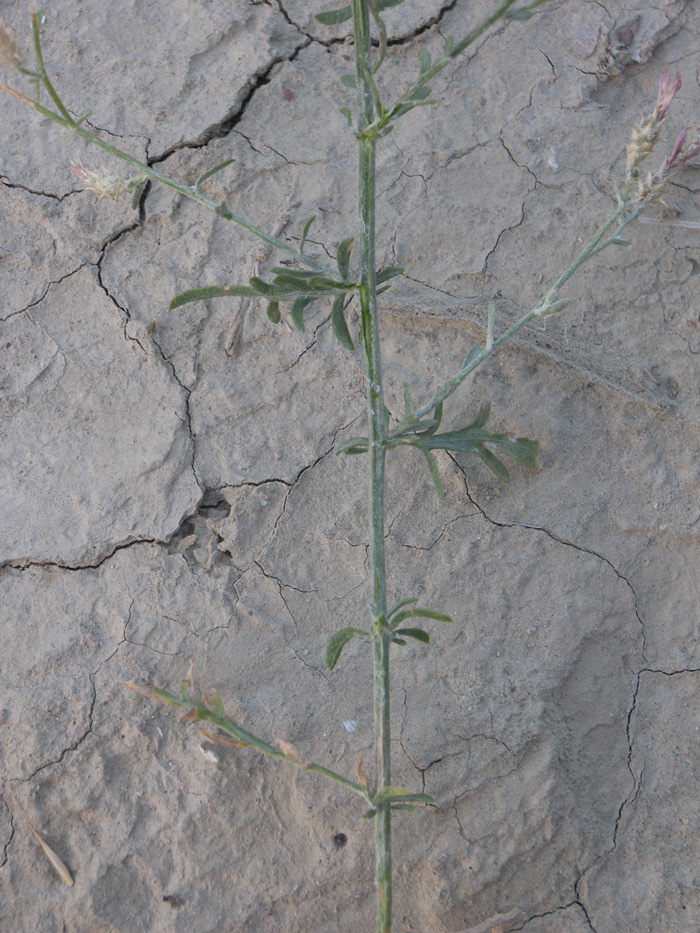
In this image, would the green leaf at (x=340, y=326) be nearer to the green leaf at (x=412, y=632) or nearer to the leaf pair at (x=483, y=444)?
the leaf pair at (x=483, y=444)

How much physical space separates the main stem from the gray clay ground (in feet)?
1.02

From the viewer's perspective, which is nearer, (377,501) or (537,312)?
(537,312)

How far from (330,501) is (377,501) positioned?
20.0 inches

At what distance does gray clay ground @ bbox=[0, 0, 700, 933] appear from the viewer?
2215 millimetres

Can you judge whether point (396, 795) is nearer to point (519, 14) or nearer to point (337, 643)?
point (337, 643)

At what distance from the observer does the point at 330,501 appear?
2.44m

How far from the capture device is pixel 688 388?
8.16ft

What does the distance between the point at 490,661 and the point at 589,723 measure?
1.11ft

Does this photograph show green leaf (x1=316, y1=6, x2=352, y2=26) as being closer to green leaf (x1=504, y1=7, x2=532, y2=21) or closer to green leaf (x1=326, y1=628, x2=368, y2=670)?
green leaf (x1=504, y1=7, x2=532, y2=21)

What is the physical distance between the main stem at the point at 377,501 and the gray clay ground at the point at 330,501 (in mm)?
311

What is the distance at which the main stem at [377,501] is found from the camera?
1839mm

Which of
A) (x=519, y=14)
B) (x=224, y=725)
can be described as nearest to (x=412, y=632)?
(x=224, y=725)

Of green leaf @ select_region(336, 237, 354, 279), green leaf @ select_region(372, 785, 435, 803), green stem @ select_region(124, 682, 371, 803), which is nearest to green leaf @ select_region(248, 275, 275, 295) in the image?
green leaf @ select_region(336, 237, 354, 279)

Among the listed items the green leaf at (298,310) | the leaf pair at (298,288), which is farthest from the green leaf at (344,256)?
the green leaf at (298,310)
